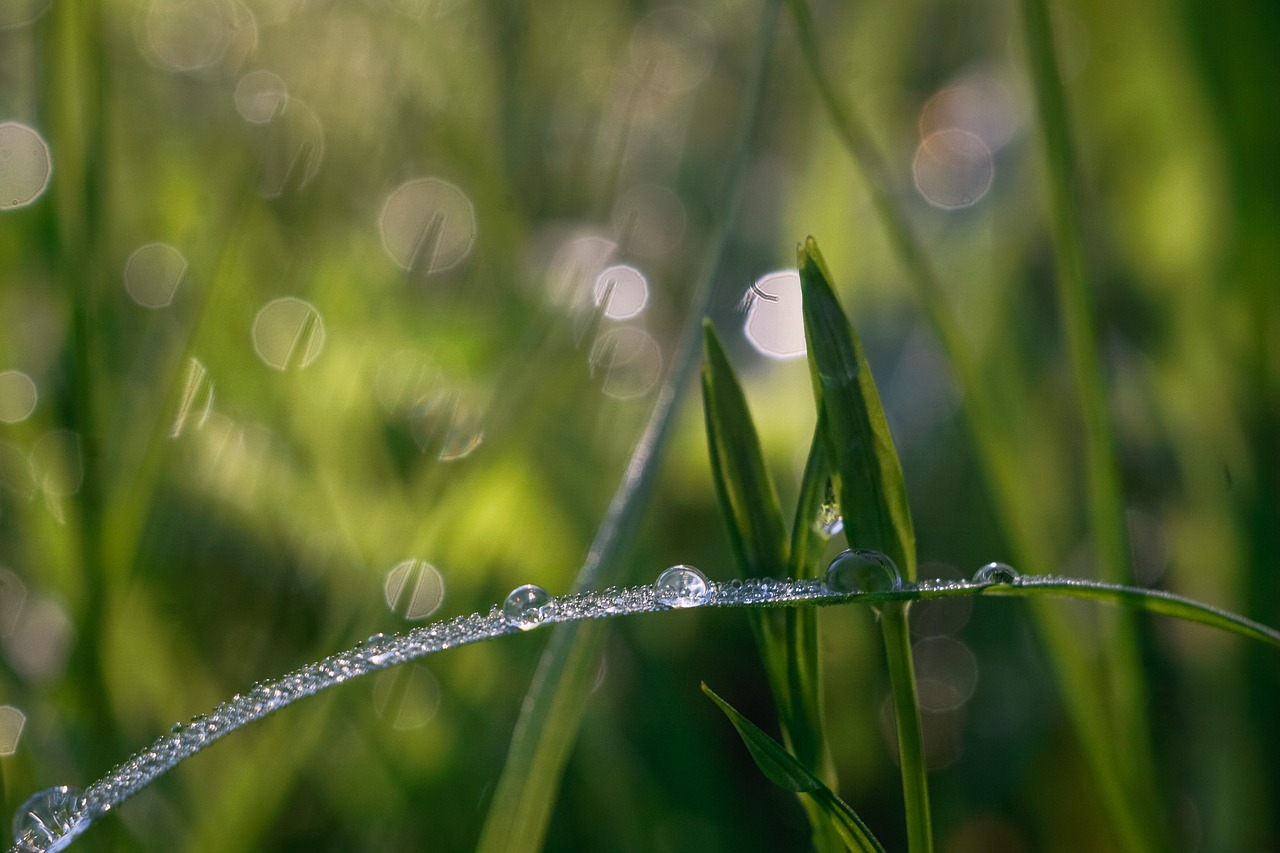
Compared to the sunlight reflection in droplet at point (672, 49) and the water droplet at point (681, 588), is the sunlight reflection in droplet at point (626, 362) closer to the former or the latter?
the sunlight reflection in droplet at point (672, 49)

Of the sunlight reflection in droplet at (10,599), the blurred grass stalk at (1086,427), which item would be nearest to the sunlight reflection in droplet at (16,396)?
the sunlight reflection in droplet at (10,599)

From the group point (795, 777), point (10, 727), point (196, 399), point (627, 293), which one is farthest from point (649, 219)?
point (795, 777)

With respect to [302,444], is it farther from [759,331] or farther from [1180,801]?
[1180,801]

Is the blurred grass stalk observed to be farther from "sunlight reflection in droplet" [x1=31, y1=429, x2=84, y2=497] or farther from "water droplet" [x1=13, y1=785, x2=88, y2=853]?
"sunlight reflection in droplet" [x1=31, y1=429, x2=84, y2=497]

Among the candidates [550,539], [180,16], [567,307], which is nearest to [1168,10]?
[567,307]

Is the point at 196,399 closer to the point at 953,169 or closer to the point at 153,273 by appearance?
the point at 153,273

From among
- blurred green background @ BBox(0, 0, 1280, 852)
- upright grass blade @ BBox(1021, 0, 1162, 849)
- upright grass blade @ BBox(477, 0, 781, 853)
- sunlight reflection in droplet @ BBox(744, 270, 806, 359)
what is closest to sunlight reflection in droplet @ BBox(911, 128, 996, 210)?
blurred green background @ BBox(0, 0, 1280, 852)
